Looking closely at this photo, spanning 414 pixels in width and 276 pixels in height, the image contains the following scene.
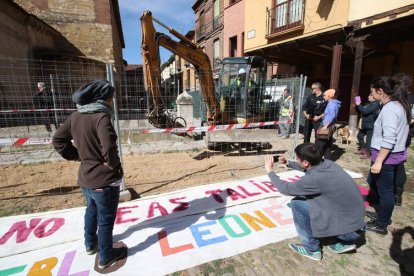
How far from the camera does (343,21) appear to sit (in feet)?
28.7

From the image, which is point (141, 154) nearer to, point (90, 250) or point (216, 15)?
point (90, 250)

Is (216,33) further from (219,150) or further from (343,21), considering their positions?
(219,150)

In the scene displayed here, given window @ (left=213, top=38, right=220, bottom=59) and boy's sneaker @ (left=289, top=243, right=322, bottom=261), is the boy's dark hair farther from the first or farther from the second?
window @ (left=213, top=38, right=220, bottom=59)

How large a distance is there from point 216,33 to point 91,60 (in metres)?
9.27

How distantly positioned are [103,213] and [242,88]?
537 centimetres

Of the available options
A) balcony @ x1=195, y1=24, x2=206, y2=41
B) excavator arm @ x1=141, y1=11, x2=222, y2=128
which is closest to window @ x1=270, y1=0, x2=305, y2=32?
excavator arm @ x1=141, y1=11, x2=222, y2=128

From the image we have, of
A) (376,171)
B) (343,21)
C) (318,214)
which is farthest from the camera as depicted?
(343,21)

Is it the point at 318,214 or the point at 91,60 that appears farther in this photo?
the point at 91,60

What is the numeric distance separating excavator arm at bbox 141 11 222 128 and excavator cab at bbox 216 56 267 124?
491 millimetres

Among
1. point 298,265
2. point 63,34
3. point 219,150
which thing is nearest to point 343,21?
point 219,150

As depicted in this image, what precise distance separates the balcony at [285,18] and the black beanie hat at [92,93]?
1016 cm

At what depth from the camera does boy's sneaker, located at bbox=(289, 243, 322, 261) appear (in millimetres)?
2414

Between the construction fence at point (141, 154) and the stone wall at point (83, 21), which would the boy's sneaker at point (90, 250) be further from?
the stone wall at point (83, 21)

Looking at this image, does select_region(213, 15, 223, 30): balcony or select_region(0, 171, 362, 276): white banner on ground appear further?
select_region(213, 15, 223, 30): balcony
